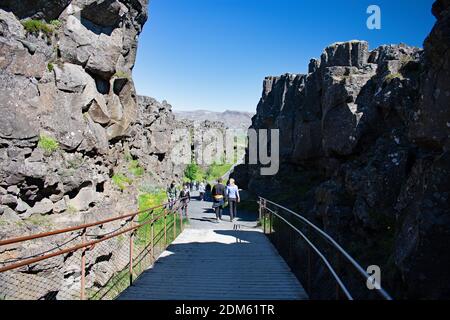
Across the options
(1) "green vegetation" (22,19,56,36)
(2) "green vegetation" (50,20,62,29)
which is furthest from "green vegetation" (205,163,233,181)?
(1) "green vegetation" (22,19,56,36)

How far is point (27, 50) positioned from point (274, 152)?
21.5 metres

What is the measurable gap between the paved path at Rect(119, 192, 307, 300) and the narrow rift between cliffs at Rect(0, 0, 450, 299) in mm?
1316

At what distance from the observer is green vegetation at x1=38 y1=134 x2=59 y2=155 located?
1050 centimetres

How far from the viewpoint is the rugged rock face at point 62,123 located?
9547mm

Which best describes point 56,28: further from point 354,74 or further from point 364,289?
point 354,74

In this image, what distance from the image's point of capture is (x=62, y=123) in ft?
37.1

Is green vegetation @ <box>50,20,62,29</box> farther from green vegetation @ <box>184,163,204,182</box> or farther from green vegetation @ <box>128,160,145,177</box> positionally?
green vegetation @ <box>184,163,204,182</box>

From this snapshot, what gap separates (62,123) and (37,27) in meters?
3.13

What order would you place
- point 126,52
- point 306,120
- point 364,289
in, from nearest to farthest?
1. point 364,289
2. point 126,52
3. point 306,120

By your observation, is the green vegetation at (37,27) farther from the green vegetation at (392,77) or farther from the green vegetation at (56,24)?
the green vegetation at (392,77)

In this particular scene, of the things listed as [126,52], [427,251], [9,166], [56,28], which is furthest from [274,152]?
[427,251]

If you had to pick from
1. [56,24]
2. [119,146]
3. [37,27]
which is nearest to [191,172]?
[119,146]

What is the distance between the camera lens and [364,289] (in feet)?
22.7

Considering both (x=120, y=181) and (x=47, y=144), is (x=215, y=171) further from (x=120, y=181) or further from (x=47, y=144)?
(x=47, y=144)
